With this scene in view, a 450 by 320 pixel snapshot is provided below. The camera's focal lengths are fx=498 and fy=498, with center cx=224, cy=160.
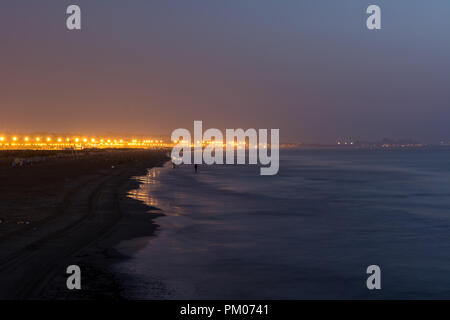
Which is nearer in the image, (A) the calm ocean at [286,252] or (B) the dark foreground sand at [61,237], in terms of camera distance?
(B) the dark foreground sand at [61,237]

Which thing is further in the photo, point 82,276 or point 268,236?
point 268,236

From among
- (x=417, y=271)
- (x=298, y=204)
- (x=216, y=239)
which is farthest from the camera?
(x=298, y=204)

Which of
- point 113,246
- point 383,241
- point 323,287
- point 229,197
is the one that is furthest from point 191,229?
point 229,197

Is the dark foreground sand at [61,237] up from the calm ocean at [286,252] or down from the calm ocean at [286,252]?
up

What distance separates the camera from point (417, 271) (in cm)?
1698

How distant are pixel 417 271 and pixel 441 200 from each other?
29.7 meters

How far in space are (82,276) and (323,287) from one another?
6.89m

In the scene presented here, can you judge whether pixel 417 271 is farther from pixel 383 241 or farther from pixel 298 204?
pixel 298 204

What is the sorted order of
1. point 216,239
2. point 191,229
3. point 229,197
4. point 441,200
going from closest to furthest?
point 216,239 < point 191,229 < point 229,197 < point 441,200

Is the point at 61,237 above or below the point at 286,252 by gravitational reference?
above

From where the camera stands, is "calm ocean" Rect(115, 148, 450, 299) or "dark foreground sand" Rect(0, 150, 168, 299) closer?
"dark foreground sand" Rect(0, 150, 168, 299)

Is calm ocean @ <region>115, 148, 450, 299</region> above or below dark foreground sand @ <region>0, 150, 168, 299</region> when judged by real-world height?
below

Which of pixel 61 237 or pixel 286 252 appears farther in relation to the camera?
pixel 286 252
